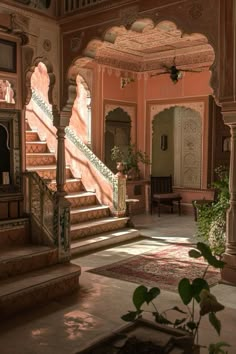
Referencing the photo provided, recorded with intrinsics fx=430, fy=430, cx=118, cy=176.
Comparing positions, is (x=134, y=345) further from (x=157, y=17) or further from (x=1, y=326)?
(x=157, y=17)

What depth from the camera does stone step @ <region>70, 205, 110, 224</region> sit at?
794 centimetres

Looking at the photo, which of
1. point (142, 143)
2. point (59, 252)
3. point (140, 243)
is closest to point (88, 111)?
point (142, 143)

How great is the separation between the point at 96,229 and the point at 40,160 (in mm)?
2007

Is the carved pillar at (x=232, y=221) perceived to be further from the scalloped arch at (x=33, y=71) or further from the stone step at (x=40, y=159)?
the stone step at (x=40, y=159)

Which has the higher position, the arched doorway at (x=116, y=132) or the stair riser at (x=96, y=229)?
the arched doorway at (x=116, y=132)

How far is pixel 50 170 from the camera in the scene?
28.0ft

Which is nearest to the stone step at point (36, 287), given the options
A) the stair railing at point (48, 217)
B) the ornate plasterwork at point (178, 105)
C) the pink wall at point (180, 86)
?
the stair railing at point (48, 217)

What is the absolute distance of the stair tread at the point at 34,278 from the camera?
447 cm

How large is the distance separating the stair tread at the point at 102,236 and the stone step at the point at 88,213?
47cm

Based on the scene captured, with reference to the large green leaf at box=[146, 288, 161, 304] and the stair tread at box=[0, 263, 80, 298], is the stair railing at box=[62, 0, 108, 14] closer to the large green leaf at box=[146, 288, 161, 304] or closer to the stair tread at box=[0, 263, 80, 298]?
the stair tread at box=[0, 263, 80, 298]

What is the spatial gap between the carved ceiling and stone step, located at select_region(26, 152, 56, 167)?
256cm

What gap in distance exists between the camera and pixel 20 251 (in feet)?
17.3

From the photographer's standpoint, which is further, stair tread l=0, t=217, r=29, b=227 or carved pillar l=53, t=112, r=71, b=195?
carved pillar l=53, t=112, r=71, b=195

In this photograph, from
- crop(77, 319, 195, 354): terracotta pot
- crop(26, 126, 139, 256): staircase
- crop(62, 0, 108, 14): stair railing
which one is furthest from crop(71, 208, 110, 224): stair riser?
crop(77, 319, 195, 354): terracotta pot
